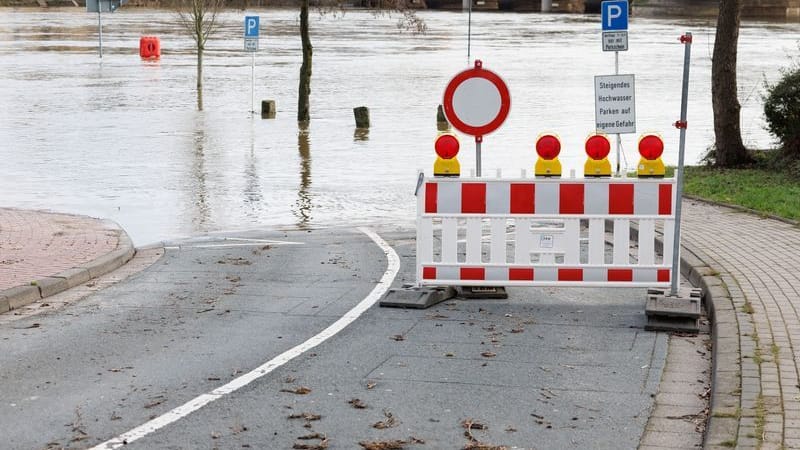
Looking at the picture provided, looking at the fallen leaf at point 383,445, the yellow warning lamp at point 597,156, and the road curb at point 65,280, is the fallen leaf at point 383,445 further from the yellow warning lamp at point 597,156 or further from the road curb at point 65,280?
the road curb at point 65,280

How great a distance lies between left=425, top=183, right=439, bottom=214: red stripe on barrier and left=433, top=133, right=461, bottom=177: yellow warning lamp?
4.9 inches

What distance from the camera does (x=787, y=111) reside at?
18.6 meters

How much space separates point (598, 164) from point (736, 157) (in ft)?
33.3

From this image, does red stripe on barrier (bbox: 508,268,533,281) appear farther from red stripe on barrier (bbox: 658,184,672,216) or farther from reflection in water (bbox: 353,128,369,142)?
reflection in water (bbox: 353,128,369,142)

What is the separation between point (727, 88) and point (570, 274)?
1016 cm

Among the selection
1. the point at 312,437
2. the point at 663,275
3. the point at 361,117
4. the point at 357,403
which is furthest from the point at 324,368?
the point at 361,117

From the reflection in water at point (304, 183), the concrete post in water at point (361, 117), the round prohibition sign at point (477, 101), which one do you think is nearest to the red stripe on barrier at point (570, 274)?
the round prohibition sign at point (477, 101)

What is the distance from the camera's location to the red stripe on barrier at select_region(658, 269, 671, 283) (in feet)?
33.5

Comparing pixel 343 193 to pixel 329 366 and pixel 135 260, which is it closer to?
pixel 135 260

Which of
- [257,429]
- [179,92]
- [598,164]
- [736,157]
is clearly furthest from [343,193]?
[179,92]

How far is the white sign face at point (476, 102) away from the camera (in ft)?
34.9

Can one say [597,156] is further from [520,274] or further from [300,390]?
[300,390]

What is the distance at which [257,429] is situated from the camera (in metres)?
6.66

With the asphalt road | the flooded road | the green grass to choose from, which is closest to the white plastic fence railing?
the asphalt road
